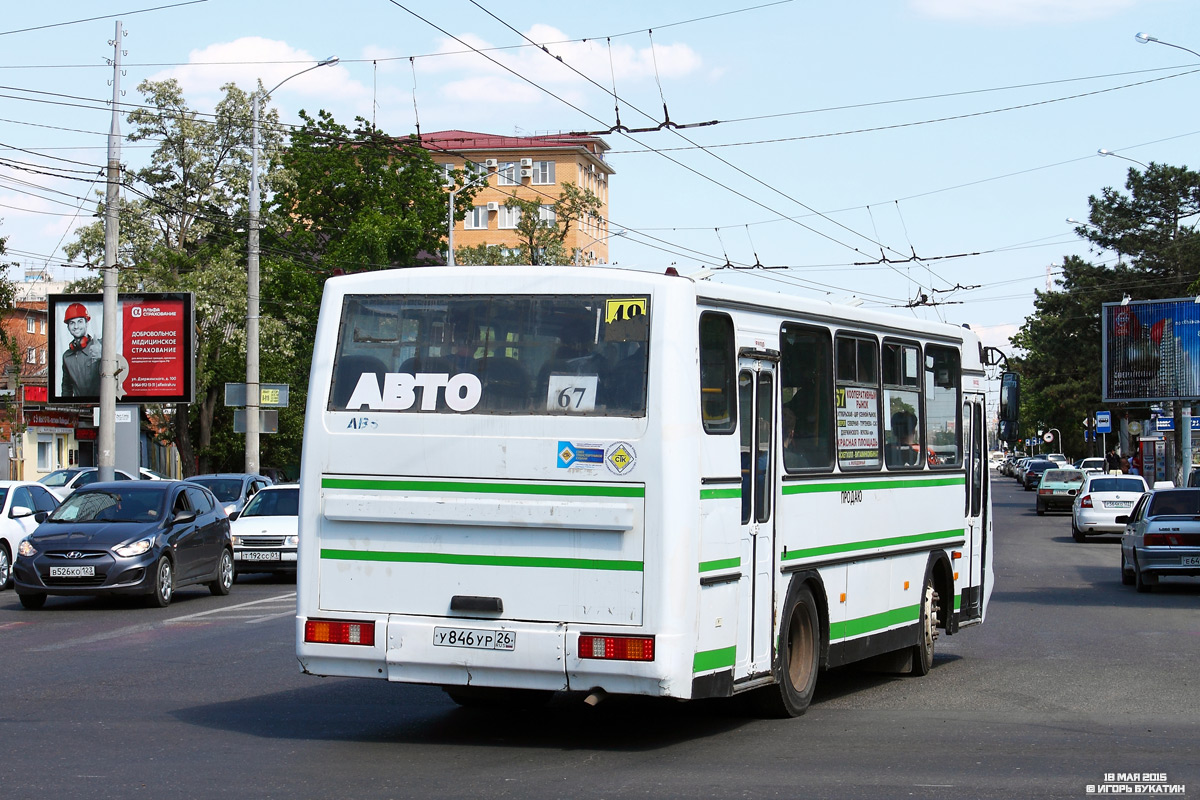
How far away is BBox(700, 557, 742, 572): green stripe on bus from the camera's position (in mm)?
9210

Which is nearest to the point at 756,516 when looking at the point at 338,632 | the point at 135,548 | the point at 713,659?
the point at 713,659

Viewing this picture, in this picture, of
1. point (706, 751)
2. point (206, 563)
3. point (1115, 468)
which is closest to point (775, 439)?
point (706, 751)

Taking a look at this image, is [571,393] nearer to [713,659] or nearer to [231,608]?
[713,659]

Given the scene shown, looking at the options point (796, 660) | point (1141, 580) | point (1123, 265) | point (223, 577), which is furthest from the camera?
point (1123, 265)

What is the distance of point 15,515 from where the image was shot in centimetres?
2194

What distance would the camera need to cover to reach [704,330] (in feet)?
31.4

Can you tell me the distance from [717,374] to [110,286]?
24.0 m

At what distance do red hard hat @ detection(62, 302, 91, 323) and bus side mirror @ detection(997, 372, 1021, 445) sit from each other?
31037 mm

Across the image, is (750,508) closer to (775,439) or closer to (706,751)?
(775,439)

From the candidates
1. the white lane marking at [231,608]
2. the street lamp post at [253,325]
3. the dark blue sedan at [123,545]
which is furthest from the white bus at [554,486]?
the street lamp post at [253,325]

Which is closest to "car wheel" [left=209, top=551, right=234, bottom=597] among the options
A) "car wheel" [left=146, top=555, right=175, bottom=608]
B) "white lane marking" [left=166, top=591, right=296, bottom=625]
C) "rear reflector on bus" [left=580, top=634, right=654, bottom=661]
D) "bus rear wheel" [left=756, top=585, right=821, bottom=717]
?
"white lane marking" [left=166, top=591, right=296, bottom=625]

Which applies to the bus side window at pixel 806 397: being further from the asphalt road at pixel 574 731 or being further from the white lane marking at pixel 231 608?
the white lane marking at pixel 231 608

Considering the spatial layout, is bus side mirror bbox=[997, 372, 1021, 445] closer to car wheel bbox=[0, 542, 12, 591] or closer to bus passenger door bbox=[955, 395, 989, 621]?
bus passenger door bbox=[955, 395, 989, 621]

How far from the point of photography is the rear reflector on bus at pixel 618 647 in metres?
8.84
